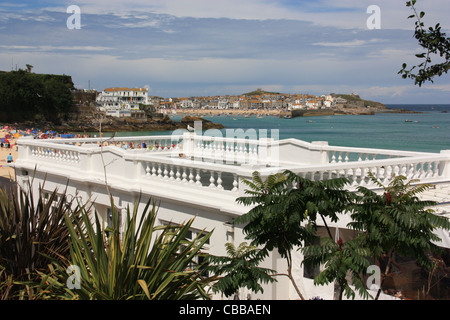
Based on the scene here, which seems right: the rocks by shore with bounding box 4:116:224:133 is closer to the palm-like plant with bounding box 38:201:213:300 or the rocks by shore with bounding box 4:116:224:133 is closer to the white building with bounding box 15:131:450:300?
the white building with bounding box 15:131:450:300

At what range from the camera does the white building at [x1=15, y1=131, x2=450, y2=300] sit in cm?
855

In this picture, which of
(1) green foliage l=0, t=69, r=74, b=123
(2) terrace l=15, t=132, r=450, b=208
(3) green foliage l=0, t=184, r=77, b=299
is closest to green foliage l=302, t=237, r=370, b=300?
(2) terrace l=15, t=132, r=450, b=208

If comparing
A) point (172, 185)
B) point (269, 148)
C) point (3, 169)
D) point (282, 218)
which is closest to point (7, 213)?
point (172, 185)

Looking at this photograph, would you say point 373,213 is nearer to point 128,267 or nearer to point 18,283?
point 128,267

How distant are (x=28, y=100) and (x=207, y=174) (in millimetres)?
117310

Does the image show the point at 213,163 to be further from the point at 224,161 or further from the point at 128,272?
the point at 128,272

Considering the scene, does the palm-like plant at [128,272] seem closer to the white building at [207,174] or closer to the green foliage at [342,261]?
the white building at [207,174]

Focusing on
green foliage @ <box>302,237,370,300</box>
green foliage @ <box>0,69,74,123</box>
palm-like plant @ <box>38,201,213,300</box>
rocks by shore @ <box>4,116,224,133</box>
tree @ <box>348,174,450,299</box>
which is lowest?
rocks by shore @ <box>4,116,224,133</box>

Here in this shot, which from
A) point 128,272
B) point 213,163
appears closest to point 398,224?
point 128,272

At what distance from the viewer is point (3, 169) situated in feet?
116

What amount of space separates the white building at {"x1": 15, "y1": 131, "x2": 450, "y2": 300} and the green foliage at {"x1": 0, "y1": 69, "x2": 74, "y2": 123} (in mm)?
110916

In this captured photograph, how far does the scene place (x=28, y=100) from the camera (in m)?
120

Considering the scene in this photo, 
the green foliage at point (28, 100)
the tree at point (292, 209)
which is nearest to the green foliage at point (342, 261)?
the tree at point (292, 209)
